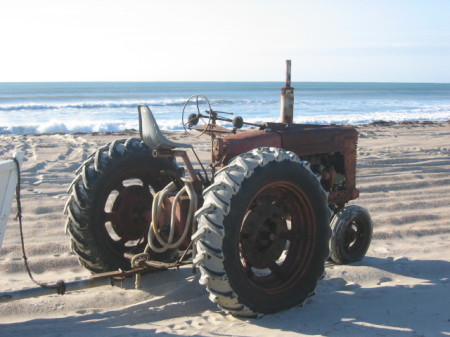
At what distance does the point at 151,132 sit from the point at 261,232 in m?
1.07

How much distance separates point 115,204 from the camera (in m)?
4.75

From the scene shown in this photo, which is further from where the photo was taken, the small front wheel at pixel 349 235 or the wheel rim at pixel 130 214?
the small front wheel at pixel 349 235

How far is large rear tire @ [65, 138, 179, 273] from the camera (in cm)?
434

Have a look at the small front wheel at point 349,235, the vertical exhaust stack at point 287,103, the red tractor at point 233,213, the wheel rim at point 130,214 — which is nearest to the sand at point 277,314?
the small front wheel at point 349,235

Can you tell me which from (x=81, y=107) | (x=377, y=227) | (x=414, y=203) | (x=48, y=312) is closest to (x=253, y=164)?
(x=48, y=312)

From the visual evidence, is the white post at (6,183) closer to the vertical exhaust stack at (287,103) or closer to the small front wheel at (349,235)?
the vertical exhaust stack at (287,103)

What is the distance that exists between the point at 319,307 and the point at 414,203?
12.4ft

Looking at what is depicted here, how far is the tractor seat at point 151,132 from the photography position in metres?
3.96

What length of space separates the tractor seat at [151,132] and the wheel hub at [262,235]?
0.69m

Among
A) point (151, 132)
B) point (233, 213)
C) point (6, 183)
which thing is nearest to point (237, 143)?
point (151, 132)

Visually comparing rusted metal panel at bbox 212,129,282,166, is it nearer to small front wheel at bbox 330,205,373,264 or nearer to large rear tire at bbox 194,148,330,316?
large rear tire at bbox 194,148,330,316

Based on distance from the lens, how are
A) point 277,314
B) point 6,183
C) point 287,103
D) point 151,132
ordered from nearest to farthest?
point 6,183 → point 277,314 → point 151,132 → point 287,103

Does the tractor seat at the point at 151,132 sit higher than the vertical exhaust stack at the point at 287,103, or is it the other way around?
the vertical exhaust stack at the point at 287,103

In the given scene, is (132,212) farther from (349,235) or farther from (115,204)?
(349,235)
